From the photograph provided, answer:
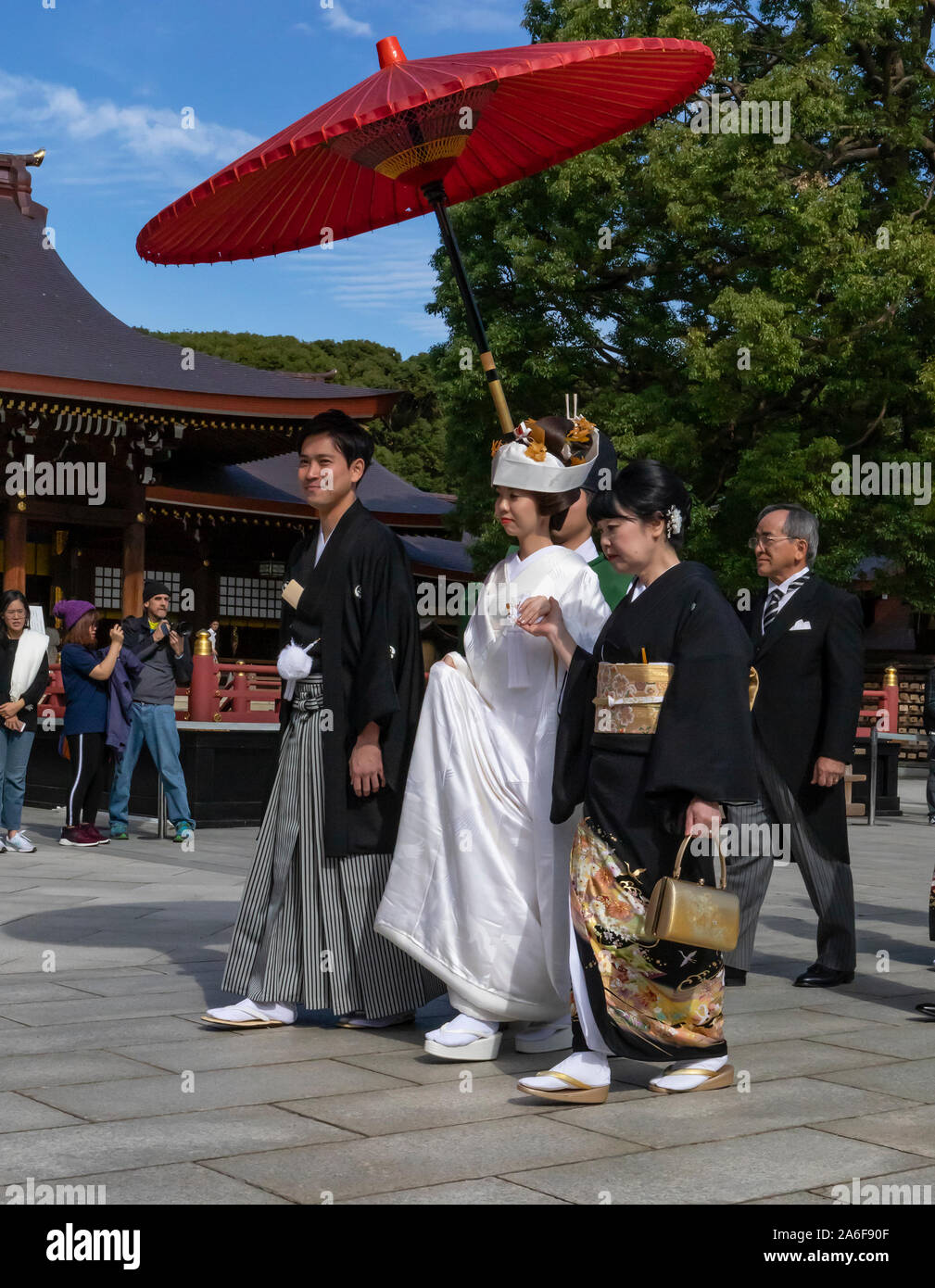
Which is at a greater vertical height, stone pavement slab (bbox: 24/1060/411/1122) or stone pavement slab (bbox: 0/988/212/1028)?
stone pavement slab (bbox: 24/1060/411/1122)

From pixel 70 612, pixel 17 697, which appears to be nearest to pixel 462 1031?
pixel 17 697

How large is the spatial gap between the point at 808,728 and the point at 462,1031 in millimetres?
2082

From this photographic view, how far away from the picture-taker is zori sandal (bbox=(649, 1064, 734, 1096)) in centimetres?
366

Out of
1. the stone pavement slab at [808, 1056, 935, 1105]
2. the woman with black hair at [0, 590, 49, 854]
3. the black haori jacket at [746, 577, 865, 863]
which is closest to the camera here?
the stone pavement slab at [808, 1056, 935, 1105]

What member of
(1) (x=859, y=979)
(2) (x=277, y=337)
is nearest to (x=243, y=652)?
(1) (x=859, y=979)

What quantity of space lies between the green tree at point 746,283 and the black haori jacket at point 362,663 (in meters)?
12.2

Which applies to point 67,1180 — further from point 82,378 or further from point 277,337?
point 277,337

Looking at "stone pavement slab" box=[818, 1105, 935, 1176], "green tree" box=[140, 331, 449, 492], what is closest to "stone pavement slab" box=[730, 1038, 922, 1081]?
"stone pavement slab" box=[818, 1105, 935, 1176]

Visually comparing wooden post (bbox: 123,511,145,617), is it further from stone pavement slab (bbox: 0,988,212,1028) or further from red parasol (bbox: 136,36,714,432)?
stone pavement slab (bbox: 0,988,212,1028)

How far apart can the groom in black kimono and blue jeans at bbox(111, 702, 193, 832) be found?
5.60 meters

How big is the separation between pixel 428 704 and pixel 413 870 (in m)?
0.49

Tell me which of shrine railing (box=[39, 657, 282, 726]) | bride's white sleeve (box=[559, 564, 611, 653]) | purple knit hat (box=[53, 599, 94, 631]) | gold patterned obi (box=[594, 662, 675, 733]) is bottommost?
shrine railing (box=[39, 657, 282, 726])

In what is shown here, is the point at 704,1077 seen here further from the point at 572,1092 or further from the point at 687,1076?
the point at 572,1092

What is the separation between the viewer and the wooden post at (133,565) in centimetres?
1669
